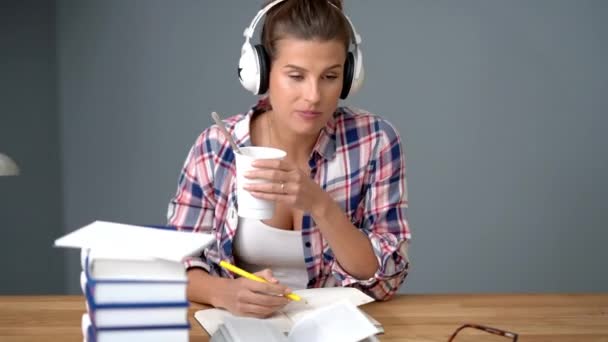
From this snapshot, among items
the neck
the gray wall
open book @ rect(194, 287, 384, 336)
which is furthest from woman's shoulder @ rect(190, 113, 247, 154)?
the gray wall

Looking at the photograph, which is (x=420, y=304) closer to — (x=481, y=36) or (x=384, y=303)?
(x=384, y=303)

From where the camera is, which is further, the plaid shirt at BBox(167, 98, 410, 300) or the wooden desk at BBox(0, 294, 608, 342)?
the plaid shirt at BBox(167, 98, 410, 300)

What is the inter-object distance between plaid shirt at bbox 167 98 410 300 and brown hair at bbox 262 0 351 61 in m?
0.23

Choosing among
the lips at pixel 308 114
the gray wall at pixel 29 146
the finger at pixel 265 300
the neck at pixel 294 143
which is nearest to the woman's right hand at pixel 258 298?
the finger at pixel 265 300

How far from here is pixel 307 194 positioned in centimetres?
152

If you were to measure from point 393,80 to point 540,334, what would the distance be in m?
1.69

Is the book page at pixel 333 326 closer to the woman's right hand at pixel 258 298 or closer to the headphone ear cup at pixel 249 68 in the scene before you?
the woman's right hand at pixel 258 298

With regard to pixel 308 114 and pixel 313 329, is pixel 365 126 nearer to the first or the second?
pixel 308 114

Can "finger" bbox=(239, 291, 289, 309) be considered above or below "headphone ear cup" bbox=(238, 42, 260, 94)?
below

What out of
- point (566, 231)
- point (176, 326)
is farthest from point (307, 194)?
point (566, 231)

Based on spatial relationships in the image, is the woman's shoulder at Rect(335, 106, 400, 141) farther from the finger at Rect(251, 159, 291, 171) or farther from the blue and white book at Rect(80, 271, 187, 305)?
the blue and white book at Rect(80, 271, 187, 305)

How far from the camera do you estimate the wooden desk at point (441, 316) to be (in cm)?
136

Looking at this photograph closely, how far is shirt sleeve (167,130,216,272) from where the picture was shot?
174cm

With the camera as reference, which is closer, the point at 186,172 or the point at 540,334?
the point at 540,334
